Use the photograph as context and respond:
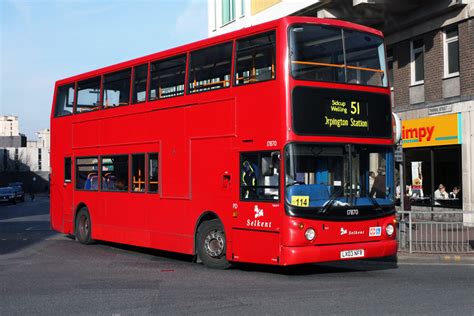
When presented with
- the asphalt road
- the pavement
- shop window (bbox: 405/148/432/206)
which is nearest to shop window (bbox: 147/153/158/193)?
the asphalt road

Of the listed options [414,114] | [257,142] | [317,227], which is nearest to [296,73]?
[257,142]

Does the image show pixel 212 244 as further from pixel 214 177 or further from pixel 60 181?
pixel 60 181

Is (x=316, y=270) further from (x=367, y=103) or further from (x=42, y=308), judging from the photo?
(x=42, y=308)

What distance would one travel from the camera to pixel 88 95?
15.8 meters

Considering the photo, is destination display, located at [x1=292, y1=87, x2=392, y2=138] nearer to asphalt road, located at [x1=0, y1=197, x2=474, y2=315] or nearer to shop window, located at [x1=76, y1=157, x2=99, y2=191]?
asphalt road, located at [x1=0, y1=197, x2=474, y2=315]

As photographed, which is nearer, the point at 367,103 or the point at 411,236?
the point at 367,103

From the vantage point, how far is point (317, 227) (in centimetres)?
1027

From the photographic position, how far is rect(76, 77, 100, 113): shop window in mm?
15469

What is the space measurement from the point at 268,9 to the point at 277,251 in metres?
19.3

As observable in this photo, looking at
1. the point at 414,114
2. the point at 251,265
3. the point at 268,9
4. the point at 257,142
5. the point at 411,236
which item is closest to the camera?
the point at 257,142

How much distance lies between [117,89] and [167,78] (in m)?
2.06

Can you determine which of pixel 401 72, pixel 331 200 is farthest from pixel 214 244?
pixel 401 72

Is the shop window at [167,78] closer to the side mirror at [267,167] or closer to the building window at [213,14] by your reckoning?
the side mirror at [267,167]

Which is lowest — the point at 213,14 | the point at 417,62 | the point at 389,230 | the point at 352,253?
the point at 352,253
